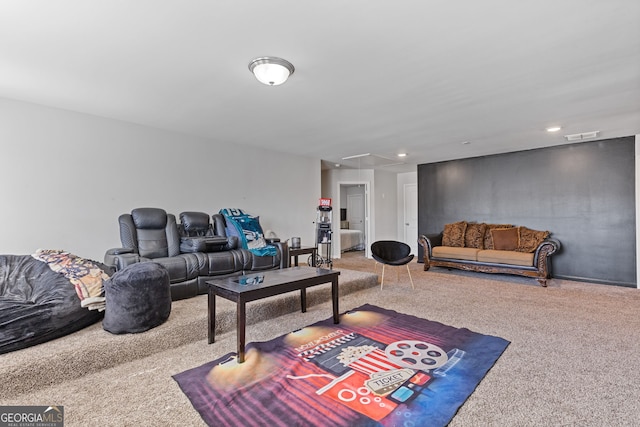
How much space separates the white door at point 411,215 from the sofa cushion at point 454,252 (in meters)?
2.01

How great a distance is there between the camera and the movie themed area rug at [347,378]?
1.75m

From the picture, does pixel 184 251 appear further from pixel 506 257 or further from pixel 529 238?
pixel 529 238

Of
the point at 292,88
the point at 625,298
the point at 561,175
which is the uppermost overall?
the point at 292,88

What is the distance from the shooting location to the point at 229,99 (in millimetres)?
3348

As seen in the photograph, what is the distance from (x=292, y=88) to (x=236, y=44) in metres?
0.86

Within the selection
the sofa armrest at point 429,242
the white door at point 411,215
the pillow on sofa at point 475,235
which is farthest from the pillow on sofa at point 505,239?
the white door at point 411,215

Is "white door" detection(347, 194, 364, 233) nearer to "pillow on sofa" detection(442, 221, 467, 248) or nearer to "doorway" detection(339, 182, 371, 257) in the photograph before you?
"doorway" detection(339, 182, 371, 257)

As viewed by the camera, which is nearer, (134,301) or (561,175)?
(134,301)

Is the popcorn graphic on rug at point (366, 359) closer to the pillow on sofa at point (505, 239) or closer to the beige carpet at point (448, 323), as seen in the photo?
Result: the beige carpet at point (448, 323)

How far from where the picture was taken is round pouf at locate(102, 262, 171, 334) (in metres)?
2.46

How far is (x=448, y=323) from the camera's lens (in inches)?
126

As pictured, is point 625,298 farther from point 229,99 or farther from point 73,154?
point 73,154

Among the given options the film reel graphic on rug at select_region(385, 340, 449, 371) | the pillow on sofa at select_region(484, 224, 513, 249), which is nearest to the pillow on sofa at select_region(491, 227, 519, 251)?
the pillow on sofa at select_region(484, 224, 513, 249)

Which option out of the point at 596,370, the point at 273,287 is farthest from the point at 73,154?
→ the point at 596,370
